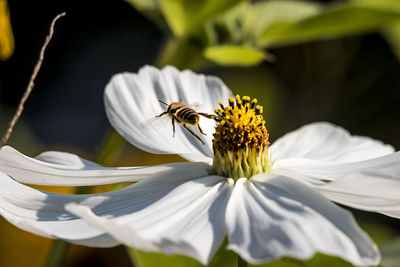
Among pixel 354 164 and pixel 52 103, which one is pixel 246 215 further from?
pixel 52 103

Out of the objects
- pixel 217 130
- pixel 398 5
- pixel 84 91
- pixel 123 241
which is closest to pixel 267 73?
pixel 84 91

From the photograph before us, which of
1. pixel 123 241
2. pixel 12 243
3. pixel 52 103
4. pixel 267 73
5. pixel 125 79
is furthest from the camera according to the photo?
pixel 52 103

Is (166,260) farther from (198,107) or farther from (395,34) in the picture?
(395,34)

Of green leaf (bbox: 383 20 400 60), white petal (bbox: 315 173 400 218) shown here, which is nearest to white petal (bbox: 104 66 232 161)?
white petal (bbox: 315 173 400 218)

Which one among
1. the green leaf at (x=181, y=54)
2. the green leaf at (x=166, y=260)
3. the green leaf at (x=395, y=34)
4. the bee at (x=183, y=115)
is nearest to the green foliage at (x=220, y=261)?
the green leaf at (x=166, y=260)

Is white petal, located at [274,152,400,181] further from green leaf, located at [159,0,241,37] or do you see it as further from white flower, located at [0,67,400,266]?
green leaf, located at [159,0,241,37]

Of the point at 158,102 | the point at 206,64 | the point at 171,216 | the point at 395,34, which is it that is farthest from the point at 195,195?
the point at 395,34
